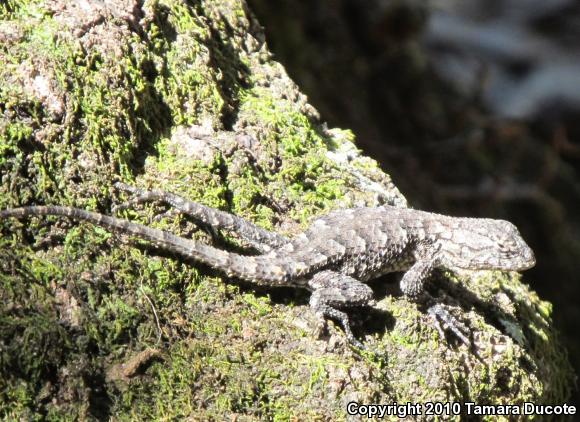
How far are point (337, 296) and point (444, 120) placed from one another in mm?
6437

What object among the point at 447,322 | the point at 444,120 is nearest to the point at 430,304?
the point at 447,322

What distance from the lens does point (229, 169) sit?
16.3 feet

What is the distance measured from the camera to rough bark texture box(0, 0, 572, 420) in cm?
401

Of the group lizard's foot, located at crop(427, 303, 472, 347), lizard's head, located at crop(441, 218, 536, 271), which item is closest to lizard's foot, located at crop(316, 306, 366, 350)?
lizard's foot, located at crop(427, 303, 472, 347)

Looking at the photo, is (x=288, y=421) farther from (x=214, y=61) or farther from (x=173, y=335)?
(x=214, y=61)

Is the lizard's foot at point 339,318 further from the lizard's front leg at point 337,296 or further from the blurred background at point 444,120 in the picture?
the blurred background at point 444,120

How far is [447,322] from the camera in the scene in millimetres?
4992

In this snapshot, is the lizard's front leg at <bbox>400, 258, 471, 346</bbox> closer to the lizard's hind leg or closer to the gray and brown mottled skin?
the gray and brown mottled skin

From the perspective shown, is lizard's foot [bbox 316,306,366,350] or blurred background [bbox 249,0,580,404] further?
blurred background [bbox 249,0,580,404]

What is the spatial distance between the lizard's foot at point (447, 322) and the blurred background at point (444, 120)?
11.1 ft

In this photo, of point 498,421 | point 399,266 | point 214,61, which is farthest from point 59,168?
point 498,421

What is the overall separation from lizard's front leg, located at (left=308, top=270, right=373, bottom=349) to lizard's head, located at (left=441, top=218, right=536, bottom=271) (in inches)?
38.1

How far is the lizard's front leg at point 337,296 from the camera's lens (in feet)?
15.1

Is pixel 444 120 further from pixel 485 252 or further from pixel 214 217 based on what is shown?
pixel 214 217
